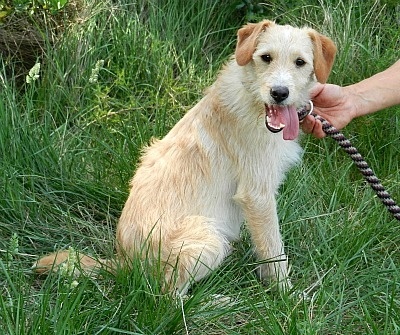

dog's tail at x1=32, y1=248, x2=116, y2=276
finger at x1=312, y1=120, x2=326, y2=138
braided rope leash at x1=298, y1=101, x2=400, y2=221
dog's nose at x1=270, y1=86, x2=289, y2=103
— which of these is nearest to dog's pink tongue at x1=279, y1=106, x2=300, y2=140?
dog's nose at x1=270, y1=86, x2=289, y2=103

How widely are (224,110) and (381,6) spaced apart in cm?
308

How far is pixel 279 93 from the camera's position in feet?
12.5

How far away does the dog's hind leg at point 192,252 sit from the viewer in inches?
152

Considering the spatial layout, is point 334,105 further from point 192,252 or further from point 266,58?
point 192,252

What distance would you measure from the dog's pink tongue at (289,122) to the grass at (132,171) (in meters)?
0.74

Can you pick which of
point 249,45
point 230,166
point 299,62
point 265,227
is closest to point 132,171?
point 230,166

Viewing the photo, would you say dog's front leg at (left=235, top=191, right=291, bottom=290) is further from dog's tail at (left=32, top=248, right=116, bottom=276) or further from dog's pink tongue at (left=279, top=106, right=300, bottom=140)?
dog's tail at (left=32, top=248, right=116, bottom=276)

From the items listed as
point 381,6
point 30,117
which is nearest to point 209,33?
point 381,6

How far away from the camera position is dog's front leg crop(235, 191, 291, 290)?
4.12 m

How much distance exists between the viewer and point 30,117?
524cm

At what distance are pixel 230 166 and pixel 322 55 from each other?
0.82 metres

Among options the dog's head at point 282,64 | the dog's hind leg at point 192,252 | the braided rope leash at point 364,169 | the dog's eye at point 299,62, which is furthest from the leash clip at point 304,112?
the dog's hind leg at point 192,252

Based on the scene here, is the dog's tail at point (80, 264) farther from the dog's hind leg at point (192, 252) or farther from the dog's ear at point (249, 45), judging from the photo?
the dog's ear at point (249, 45)

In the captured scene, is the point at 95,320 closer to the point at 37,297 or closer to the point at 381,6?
the point at 37,297
